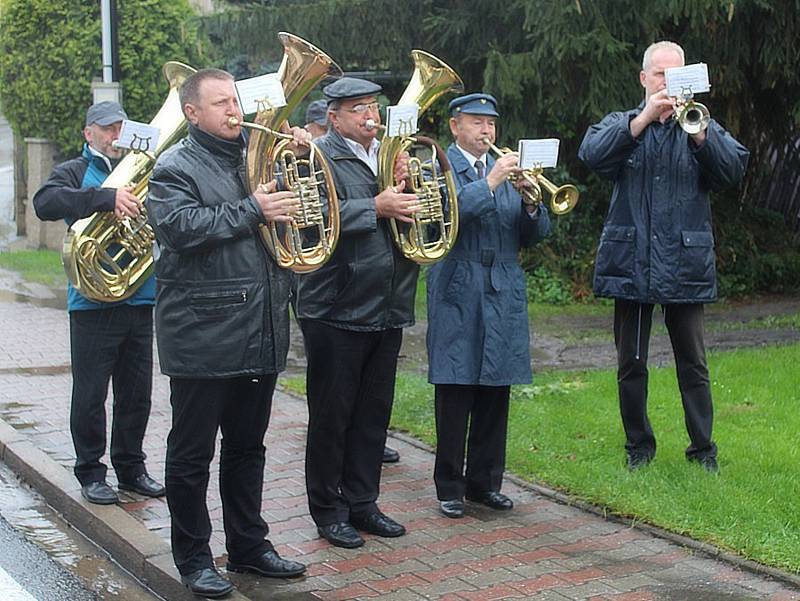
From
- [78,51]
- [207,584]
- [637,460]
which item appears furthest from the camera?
[78,51]

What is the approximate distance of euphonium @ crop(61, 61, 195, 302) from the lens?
609cm

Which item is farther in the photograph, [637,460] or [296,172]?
[637,460]

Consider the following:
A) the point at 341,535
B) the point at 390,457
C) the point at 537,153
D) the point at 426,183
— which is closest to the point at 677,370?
the point at 537,153

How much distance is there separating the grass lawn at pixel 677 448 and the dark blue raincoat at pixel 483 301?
0.86m

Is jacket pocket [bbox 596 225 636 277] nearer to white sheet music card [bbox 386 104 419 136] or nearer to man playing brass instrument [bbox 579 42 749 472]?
man playing brass instrument [bbox 579 42 749 472]

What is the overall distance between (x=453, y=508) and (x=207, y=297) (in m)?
1.87

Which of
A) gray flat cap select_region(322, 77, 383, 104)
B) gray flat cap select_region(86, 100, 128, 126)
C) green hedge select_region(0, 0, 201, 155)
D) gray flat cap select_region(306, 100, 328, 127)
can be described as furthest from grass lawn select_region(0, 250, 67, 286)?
gray flat cap select_region(322, 77, 383, 104)

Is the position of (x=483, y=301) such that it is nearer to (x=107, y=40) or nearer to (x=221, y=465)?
(x=221, y=465)

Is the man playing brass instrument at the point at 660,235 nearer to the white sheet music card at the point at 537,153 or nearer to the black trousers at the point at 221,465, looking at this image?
the white sheet music card at the point at 537,153

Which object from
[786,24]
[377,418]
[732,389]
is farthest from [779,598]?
[786,24]

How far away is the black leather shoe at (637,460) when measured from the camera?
21.8 ft

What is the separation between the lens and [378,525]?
5.88 meters

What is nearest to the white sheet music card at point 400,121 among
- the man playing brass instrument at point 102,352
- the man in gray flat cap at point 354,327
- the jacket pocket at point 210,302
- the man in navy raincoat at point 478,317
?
the man in gray flat cap at point 354,327

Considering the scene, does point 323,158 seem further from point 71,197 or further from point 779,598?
point 779,598
